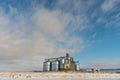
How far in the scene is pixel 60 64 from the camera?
6331cm

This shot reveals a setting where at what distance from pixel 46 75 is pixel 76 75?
7821 millimetres

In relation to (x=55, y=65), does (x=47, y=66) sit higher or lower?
lower

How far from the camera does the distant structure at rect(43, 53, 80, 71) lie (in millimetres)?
62656

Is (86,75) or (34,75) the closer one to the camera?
(34,75)

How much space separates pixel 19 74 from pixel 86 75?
1692cm

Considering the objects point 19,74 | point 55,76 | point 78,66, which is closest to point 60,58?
point 78,66

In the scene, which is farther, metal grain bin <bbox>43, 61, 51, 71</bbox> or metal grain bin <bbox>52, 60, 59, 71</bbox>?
metal grain bin <bbox>43, 61, 51, 71</bbox>

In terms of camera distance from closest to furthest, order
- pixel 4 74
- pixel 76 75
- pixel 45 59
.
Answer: pixel 4 74 < pixel 76 75 < pixel 45 59

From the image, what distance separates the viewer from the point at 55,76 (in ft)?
142

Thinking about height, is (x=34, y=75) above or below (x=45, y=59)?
below

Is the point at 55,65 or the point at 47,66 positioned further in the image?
the point at 47,66

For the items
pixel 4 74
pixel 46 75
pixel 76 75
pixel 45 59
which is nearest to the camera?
pixel 4 74

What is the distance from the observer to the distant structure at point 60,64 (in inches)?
2467

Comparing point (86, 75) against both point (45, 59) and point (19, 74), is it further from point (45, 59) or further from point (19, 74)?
point (45, 59)
